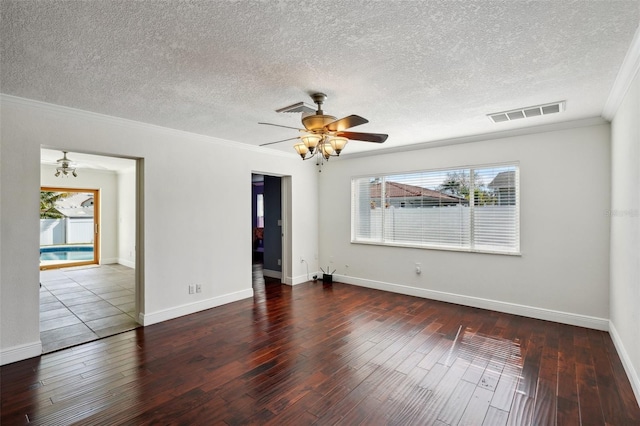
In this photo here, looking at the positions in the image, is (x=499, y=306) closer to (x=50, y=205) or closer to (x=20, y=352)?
(x=20, y=352)

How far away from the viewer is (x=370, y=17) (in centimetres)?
179

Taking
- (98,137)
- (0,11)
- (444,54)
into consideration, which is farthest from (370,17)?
(98,137)

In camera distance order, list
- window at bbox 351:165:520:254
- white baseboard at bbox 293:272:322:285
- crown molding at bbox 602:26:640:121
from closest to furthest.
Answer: crown molding at bbox 602:26:640:121
window at bbox 351:165:520:254
white baseboard at bbox 293:272:322:285

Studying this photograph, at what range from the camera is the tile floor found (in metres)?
3.60

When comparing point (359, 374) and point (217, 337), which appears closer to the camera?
point (359, 374)

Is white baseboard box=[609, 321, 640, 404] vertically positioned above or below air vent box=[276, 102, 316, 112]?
below

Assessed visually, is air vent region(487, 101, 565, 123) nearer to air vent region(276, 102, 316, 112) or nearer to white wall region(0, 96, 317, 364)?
air vent region(276, 102, 316, 112)

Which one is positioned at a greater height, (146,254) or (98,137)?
(98,137)

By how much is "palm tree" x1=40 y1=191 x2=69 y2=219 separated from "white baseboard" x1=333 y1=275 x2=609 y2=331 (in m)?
8.98

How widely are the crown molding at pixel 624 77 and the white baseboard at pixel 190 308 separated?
515 cm

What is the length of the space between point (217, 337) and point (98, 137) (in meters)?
2.71

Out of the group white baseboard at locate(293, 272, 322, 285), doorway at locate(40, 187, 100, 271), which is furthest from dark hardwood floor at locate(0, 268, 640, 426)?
doorway at locate(40, 187, 100, 271)

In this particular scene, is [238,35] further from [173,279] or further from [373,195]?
[373,195]

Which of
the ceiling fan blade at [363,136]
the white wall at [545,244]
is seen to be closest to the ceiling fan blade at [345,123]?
the ceiling fan blade at [363,136]
